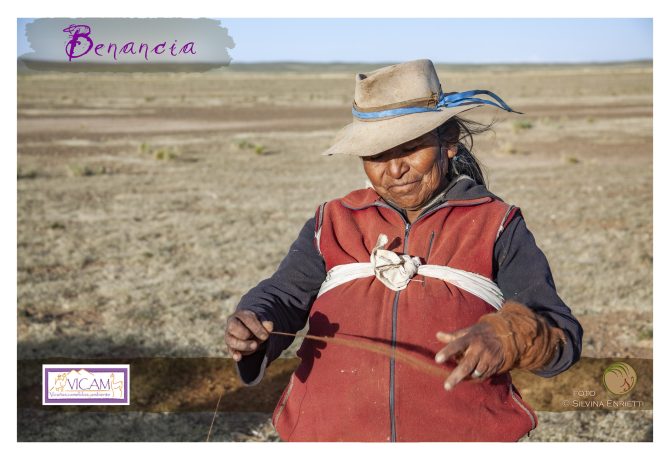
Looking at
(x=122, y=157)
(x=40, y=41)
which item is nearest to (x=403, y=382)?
(x=40, y=41)

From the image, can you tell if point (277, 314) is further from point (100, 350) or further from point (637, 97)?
point (637, 97)

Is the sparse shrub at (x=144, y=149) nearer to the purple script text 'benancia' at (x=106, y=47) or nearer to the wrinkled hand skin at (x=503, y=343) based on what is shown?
the purple script text 'benancia' at (x=106, y=47)

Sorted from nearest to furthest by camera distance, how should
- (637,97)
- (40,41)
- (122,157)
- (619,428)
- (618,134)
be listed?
(40,41)
(619,428)
(122,157)
(618,134)
(637,97)

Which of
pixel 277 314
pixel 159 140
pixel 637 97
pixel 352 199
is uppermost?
pixel 637 97

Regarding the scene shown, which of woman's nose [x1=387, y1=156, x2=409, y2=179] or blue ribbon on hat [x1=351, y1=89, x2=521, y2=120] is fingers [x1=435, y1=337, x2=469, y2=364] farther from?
blue ribbon on hat [x1=351, y1=89, x2=521, y2=120]

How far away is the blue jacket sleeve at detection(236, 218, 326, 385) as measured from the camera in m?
2.32

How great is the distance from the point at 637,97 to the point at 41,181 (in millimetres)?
27243

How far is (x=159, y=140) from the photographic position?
20.1 m

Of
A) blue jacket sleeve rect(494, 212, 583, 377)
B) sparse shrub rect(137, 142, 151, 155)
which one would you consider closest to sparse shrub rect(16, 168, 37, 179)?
sparse shrub rect(137, 142, 151, 155)

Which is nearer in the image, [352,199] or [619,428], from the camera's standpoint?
[352,199]

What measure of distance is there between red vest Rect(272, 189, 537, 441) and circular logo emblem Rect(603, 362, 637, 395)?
5.66 feet

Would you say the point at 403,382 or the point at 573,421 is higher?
the point at 403,382

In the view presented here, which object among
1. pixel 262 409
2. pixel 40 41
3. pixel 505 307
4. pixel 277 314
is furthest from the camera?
pixel 262 409

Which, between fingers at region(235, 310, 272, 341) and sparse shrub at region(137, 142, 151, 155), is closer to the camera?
fingers at region(235, 310, 272, 341)
